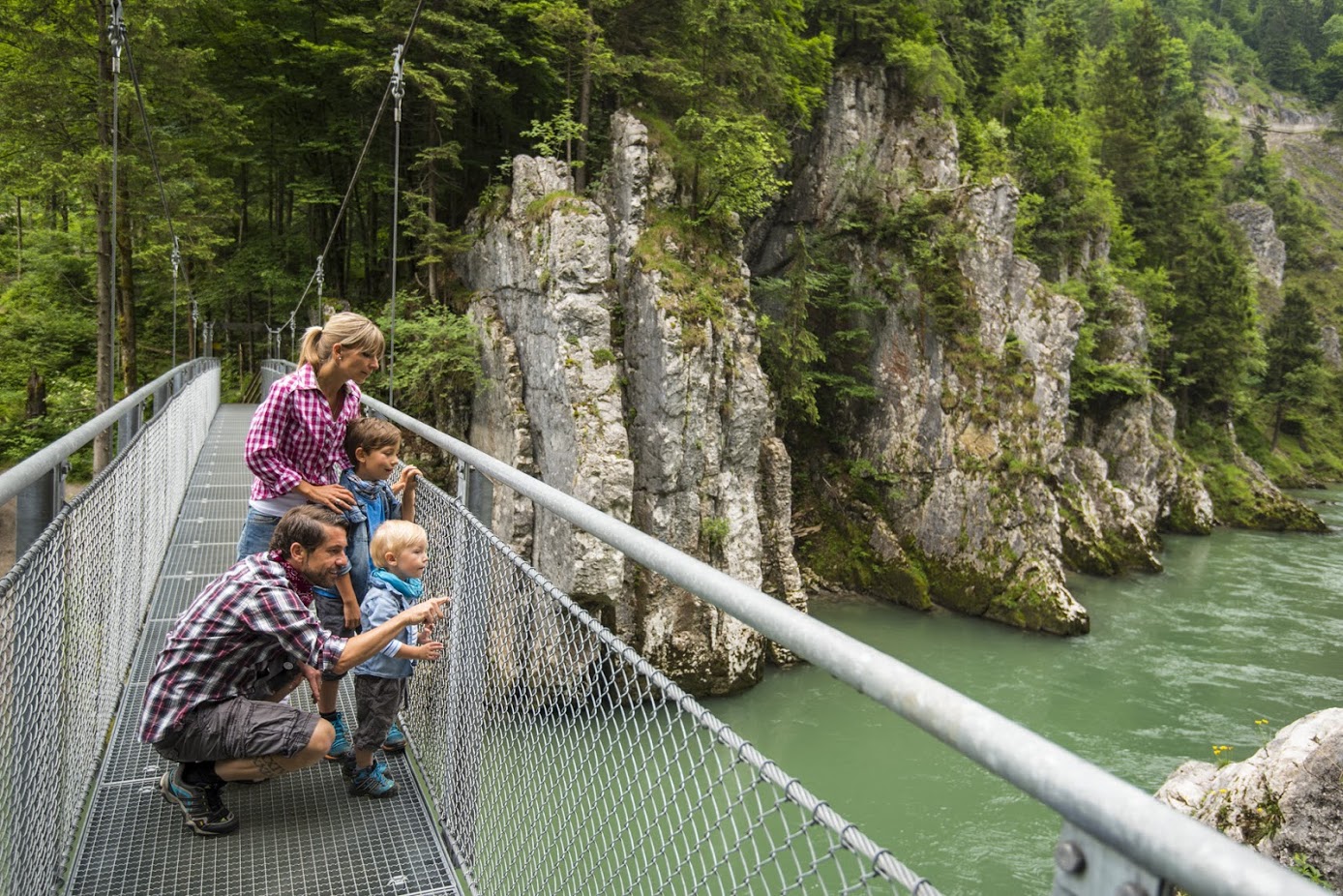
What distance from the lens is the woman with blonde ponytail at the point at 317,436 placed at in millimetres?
3113

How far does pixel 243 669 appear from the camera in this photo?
2725 millimetres

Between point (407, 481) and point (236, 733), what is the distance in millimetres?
1135

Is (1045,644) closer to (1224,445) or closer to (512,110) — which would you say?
(512,110)

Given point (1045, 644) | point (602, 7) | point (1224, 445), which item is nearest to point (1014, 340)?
point (1045, 644)

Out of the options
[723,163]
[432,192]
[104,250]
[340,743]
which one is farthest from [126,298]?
[340,743]

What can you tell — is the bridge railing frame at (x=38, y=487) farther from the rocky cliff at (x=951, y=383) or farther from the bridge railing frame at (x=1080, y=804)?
the rocky cliff at (x=951, y=383)

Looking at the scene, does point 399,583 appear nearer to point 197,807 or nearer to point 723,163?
point 197,807

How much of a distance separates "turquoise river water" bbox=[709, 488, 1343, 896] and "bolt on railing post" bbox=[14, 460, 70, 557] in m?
9.35

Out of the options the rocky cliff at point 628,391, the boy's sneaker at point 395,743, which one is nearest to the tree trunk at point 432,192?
the rocky cliff at point 628,391

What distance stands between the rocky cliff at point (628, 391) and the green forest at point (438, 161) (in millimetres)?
958

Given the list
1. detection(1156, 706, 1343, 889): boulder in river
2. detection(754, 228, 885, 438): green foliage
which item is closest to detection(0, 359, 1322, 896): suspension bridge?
detection(1156, 706, 1343, 889): boulder in river

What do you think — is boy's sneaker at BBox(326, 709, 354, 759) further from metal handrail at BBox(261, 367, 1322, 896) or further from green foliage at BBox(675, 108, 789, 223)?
green foliage at BBox(675, 108, 789, 223)

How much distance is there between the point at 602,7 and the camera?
15266 millimetres

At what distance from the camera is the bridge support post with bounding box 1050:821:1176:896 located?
669 millimetres
